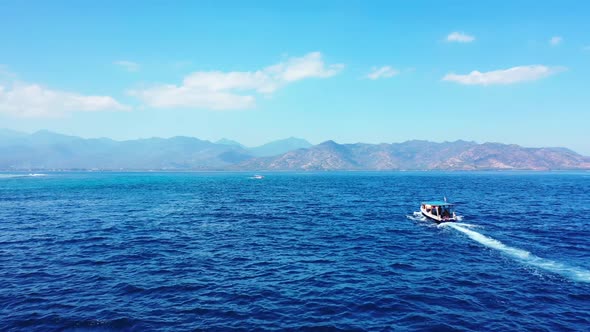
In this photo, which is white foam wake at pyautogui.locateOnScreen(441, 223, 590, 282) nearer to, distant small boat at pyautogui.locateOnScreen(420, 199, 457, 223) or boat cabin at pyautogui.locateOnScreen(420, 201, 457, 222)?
distant small boat at pyautogui.locateOnScreen(420, 199, 457, 223)

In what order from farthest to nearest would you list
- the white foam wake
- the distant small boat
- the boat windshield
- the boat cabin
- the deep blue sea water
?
the boat windshield → the boat cabin → the distant small boat → the white foam wake → the deep blue sea water

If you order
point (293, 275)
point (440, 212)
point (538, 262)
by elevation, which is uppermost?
point (440, 212)

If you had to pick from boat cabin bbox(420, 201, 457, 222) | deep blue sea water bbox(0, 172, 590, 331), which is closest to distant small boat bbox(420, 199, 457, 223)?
boat cabin bbox(420, 201, 457, 222)

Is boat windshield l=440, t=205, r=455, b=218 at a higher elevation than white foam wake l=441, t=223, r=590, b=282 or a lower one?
higher

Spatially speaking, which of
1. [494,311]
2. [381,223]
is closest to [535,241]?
[381,223]

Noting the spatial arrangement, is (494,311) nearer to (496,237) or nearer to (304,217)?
(496,237)

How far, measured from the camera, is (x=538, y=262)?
1495 inches

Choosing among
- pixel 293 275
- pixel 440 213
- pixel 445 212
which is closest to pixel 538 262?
pixel 445 212

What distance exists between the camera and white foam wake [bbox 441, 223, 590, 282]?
3372cm

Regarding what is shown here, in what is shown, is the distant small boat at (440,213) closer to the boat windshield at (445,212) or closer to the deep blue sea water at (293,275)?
the boat windshield at (445,212)

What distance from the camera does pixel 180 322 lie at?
23547 millimetres

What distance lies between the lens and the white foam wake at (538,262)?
33.7 meters

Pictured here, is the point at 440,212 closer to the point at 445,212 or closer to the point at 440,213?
the point at 440,213

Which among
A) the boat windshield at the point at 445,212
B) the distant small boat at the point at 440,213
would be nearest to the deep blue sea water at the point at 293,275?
the distant small boat at the point at 440,213
